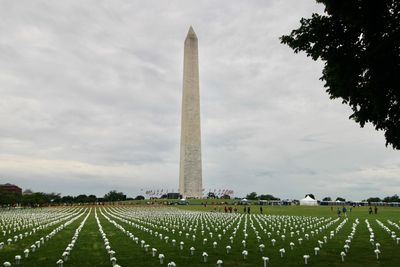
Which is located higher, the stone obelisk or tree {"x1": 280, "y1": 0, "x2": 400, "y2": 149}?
the stone obelisk

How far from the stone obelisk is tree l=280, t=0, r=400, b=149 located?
68035 mm

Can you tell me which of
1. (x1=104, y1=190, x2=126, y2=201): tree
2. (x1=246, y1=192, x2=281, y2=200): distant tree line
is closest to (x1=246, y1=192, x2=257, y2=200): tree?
(x1=246, y1=192, x2=281, y2=200): distant tree line

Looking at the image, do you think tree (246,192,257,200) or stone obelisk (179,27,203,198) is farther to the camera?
tree (246,192,257,200)

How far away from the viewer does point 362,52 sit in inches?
469

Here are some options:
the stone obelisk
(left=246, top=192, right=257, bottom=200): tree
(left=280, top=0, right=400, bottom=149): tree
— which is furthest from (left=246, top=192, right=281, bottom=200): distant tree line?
(left=280, top=0, right=400, bottom=149): tree

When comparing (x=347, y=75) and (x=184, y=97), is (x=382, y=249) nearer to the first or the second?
(x=347, y=75)

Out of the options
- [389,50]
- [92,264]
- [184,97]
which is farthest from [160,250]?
[184,97]

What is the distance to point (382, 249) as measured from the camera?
1714 centimetres

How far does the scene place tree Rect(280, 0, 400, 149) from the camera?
36.2 ft

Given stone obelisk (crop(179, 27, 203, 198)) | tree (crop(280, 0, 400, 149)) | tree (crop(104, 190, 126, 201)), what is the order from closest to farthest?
tree (crop(280, 0, 400, 149)) → stone obelisk (crop(179, 27, 203, 198)) → tree (crop(104, 190, 126, 201))

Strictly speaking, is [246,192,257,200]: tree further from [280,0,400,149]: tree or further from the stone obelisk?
[280,0,400,149]: tree

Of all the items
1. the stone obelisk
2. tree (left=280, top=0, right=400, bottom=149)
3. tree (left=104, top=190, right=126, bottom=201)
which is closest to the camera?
tree (left=280, top=0, right=400, bottom=149)

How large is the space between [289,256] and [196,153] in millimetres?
67824

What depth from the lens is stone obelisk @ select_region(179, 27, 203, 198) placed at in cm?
8119
